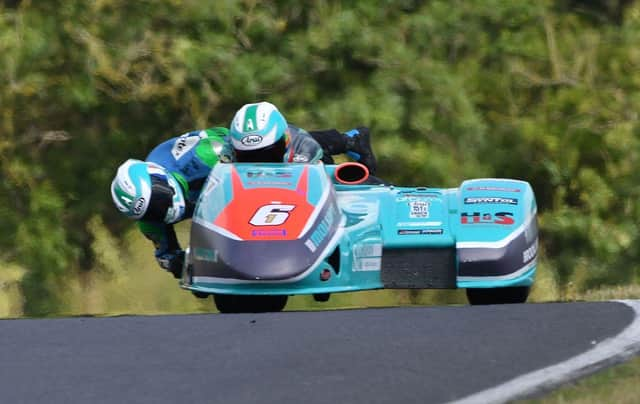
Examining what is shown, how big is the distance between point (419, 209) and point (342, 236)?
574mm

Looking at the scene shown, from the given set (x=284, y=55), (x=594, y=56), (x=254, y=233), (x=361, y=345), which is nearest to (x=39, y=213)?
(x=284, y=55)

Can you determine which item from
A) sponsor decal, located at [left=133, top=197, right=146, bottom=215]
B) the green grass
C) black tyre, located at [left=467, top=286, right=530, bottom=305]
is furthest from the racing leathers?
the green grass

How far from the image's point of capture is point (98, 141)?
50.3ft

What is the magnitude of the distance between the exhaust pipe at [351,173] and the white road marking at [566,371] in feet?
9.48

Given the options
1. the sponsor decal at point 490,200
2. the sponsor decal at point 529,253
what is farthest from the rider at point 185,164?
the sponsor decal at point 529,253

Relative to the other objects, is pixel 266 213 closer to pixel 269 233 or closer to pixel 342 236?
pixel 269 233

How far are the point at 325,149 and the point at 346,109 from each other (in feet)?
15.7

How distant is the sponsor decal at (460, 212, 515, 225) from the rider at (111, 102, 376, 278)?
1.04m

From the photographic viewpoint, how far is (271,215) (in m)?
7.89

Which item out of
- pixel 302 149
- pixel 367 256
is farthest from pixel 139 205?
pixel 367 256

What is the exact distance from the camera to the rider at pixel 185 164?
851 cm

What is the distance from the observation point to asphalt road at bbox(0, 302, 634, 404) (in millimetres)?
5246

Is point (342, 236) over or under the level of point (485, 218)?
over

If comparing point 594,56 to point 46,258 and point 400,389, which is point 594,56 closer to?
point 46,258
